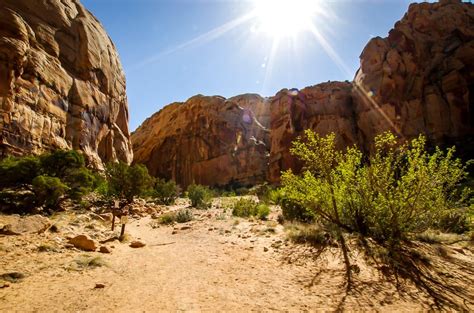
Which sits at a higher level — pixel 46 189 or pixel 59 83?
pixel 59 83

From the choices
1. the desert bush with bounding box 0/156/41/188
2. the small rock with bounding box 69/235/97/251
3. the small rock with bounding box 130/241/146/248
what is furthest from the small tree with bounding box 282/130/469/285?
the desert bush with bounding box 0/156/41/188

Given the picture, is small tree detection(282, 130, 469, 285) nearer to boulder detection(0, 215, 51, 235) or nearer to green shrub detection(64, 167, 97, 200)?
boulder detection(0, 215, 51, 235)

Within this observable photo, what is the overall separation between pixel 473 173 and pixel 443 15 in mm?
25118

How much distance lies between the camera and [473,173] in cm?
2366

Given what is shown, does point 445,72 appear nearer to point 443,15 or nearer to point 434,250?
point 443,15

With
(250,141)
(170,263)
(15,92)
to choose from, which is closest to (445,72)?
(250,141)

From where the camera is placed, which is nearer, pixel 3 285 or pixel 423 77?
pixel 3 285

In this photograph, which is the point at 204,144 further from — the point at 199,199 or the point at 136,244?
the point at 136,244

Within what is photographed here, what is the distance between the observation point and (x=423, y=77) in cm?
3350

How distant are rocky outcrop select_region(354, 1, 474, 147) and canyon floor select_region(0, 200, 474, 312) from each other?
31016mm

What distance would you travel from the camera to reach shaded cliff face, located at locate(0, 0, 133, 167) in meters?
20.3

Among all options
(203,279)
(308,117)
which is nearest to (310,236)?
(203,279)

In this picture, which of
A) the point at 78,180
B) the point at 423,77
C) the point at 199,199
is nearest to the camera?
the point at 78,180

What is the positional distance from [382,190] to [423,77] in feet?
118
